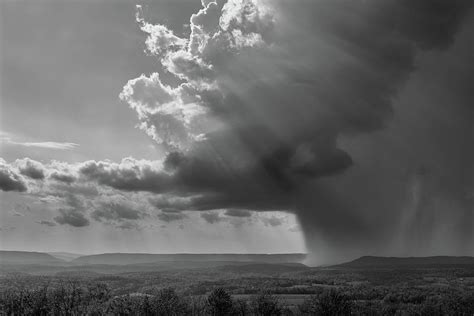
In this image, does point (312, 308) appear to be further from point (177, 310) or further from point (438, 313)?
point (438, 313)

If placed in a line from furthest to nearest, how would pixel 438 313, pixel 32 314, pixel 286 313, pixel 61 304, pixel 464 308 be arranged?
1. pixel 464 308
2. pixel 438 313
3. pixel 286 313
4. pixel 61 304
5. pixel 32 314

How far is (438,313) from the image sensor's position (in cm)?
16812

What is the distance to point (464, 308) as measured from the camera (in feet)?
590

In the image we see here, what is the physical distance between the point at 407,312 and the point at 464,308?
2229cm

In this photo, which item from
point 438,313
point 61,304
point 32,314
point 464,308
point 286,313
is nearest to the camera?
point 32,314

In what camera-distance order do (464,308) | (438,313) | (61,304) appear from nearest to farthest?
(61,304) → (438,313) → (464,308)

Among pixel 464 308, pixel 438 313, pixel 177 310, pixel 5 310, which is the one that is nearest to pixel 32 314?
pixel 5 310

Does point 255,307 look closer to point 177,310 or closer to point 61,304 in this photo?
point 177,310

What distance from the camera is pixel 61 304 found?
144 m

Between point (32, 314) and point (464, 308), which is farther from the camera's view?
point (464, 308)

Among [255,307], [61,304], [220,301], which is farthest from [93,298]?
[255,307]

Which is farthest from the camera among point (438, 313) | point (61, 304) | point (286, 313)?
point (438, 313)

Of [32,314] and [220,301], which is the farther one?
[220,301]

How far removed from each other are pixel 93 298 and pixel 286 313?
210 ft
